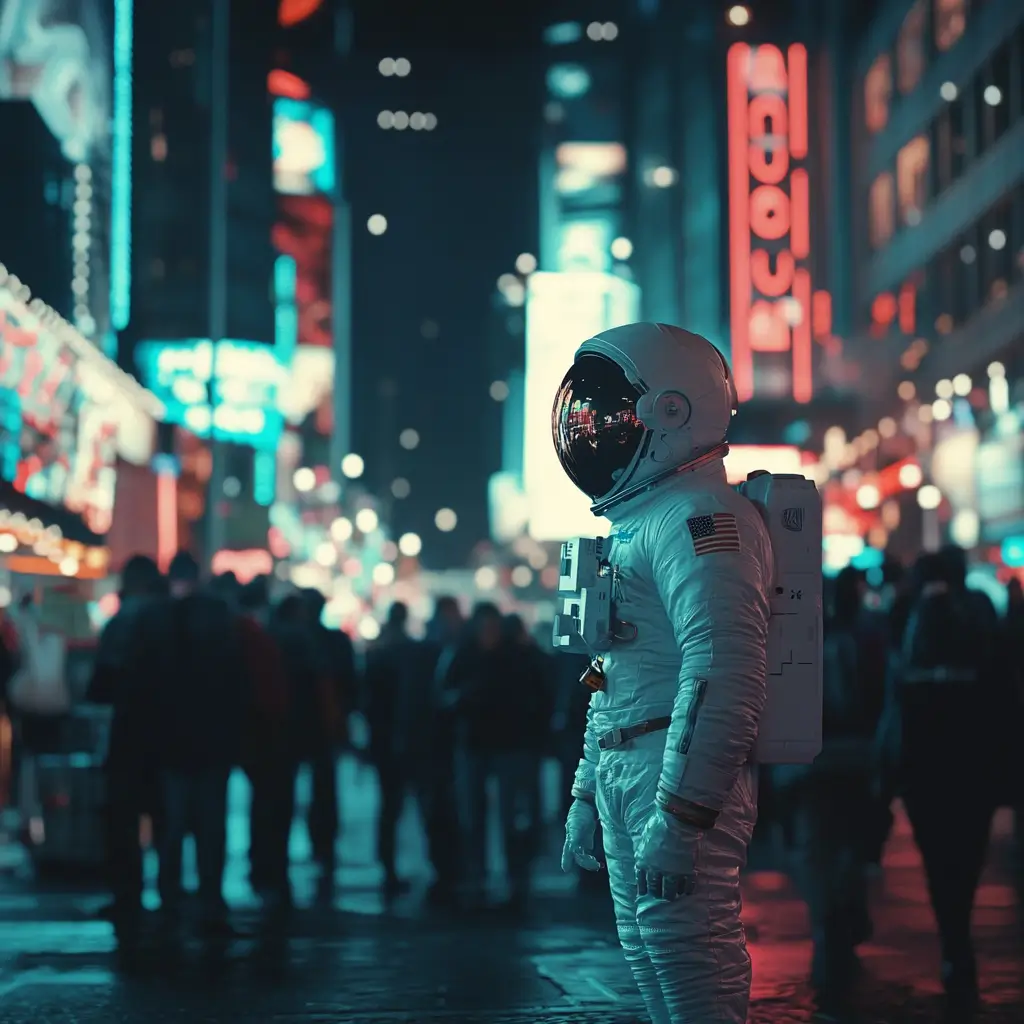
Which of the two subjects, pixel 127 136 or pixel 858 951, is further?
pixel 127 136

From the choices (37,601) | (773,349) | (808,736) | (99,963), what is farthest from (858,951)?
(773,349)

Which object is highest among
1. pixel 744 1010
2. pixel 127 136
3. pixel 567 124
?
pixel 567 124

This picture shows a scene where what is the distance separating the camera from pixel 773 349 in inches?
2677

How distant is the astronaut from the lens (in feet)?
14.3

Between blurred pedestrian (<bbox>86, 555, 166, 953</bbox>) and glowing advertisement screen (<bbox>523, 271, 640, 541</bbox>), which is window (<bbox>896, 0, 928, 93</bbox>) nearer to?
glowing advertisement screen (<bbox>523, 271, 640, 541</bbox>)

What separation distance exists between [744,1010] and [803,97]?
69447 millimetres

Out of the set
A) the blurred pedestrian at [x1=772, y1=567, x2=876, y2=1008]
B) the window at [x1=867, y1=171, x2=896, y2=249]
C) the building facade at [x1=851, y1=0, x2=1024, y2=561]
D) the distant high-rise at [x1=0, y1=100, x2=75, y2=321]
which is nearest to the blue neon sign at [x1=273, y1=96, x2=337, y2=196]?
the building facade at [x1=851, y1=0, x2=1024, y2=561]

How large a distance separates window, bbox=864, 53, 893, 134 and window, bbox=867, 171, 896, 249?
6.23ft

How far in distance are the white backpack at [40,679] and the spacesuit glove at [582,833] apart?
10.2 metres

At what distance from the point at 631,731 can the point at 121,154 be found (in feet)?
112

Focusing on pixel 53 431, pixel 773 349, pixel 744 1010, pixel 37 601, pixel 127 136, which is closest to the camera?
pixel 744 1010

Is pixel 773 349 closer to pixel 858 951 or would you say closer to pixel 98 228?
pixel 98 228

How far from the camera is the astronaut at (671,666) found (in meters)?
4.37

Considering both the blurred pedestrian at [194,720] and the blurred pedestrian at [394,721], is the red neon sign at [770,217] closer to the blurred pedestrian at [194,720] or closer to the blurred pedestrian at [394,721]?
the blurred pedestrian at [394,721]
